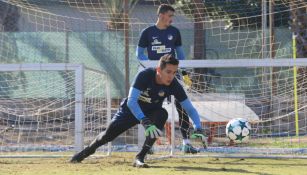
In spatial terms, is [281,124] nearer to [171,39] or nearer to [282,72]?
[282,72]

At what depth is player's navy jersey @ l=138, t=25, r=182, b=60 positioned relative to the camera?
10.2 metres

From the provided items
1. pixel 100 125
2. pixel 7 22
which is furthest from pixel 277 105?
pixel 7 22

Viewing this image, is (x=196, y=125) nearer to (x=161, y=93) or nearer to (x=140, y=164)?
(x=161, y=93)

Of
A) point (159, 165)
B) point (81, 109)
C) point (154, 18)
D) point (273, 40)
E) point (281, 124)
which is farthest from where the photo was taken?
point (154, 18)

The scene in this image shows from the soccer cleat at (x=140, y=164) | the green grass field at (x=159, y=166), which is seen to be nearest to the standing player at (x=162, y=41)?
the green grass field at (x=159, y=166)

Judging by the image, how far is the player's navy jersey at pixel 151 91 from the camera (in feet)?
27.8

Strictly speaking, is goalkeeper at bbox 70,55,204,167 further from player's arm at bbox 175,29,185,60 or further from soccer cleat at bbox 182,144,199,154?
player's arm at bbox 175,29,185,60

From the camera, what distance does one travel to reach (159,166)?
8.75 meters

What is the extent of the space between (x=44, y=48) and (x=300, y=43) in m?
6.07

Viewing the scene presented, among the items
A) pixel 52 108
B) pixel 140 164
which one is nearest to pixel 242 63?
pixel 140 164

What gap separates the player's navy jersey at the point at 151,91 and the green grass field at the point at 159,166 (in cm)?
76

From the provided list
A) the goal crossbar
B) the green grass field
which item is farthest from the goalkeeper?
the goal crossbar

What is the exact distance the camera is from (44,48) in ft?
55.5

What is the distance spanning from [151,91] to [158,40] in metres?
1.67
